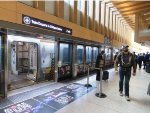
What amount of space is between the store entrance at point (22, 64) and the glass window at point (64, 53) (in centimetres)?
120

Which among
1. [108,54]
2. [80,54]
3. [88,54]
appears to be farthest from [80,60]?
[108,54]

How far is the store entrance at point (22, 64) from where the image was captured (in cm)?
662

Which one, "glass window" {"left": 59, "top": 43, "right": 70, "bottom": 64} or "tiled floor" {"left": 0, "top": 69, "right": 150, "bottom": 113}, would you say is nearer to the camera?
"tiled floor" {"left": 0, "top": 69, "right": 150, "bottom": 113}

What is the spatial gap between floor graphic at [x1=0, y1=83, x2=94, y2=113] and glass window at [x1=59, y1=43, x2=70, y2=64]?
255 centimetres

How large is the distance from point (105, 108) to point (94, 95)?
3.45 feet

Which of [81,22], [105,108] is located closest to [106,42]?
[81,22]

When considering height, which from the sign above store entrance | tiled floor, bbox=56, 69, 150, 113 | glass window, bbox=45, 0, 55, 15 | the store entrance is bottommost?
tiled floor, bbox=56, 69, 150, 113

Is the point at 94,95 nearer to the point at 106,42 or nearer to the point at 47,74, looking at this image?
the point at 47,74

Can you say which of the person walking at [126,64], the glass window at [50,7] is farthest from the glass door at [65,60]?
the person walking at [126,64]

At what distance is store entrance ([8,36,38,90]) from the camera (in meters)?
6.62

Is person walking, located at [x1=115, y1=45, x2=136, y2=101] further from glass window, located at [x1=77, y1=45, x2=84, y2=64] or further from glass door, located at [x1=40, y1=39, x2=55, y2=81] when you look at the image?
glass window, located at [x1=77, y1=45, x2=84, y2=64]

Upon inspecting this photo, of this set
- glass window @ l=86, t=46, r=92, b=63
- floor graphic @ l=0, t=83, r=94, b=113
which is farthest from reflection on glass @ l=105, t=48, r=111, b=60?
floor graphic @ l=0, t=83, r=94, b=113

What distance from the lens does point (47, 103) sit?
13.1 ft

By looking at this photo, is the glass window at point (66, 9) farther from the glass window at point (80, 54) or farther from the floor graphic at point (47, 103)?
the floor graphic at point (47, 103)
